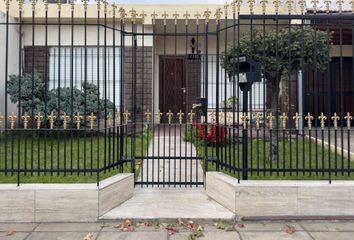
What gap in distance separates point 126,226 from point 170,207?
2.31ft

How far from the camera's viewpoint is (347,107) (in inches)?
590

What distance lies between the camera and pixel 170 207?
4883 millimetres

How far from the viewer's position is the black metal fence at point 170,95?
16.8 ft

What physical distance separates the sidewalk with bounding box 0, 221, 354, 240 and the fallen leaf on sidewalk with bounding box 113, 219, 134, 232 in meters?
0.03

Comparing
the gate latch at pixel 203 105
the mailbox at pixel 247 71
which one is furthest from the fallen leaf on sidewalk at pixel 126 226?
the mailbox at pixel 247 71

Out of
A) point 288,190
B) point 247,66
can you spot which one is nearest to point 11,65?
point 247,66

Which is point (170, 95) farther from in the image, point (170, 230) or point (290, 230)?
point (290, 230)

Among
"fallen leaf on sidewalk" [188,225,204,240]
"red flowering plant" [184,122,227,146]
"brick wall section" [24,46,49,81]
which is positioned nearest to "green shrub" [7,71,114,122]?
"brick wall section" [24,46,49,81]

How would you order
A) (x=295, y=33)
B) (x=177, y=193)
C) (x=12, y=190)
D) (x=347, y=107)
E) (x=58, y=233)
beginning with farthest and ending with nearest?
(x=347, y=107)
(x=295, y=33)
(x=177, y=193)
(x=12, y=190)
(x=58, y=233)

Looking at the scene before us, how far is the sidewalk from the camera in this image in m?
4.11

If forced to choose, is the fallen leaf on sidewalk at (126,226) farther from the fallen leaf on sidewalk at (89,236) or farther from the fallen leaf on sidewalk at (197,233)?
the fallen leaf on sidewalk at (197,233)

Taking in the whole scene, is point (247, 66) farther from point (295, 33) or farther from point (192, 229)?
point (295, 33)

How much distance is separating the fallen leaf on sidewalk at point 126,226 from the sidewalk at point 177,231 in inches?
1.3

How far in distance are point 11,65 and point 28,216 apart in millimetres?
8111
